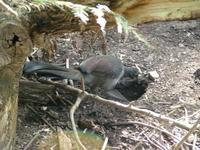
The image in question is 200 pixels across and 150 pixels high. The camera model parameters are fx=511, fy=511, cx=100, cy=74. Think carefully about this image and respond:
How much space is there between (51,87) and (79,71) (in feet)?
0.70

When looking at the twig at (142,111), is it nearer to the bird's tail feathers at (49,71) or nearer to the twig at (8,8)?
the bird's tail feathers at (49,71)

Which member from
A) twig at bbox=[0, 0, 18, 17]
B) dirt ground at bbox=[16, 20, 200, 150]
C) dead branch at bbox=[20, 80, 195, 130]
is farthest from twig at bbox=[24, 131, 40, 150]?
twig at bbox=[0, 0, 18, 17]

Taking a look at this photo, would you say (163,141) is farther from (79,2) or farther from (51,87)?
(79,2)

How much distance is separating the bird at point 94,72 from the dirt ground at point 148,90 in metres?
0.10

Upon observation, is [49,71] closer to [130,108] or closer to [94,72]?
[94,72]

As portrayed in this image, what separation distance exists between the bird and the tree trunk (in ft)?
2.14

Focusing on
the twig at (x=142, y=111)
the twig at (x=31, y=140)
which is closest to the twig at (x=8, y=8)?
the twig at (x=142, y=111)

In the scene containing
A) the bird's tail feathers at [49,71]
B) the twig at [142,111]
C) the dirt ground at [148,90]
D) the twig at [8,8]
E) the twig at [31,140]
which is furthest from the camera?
the bird's tail feathers at [49,71]

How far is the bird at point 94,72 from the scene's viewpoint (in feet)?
8.41

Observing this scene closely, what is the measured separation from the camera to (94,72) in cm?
263

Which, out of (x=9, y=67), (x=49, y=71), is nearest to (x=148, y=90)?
(x=49, y=71)

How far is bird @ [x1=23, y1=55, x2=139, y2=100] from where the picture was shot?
2564 millimetres

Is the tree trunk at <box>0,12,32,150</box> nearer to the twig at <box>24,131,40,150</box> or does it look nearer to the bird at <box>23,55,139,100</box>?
the twig at <box>24,131,40,150</box>

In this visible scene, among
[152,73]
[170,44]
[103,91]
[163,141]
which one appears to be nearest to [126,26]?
[163,141]
